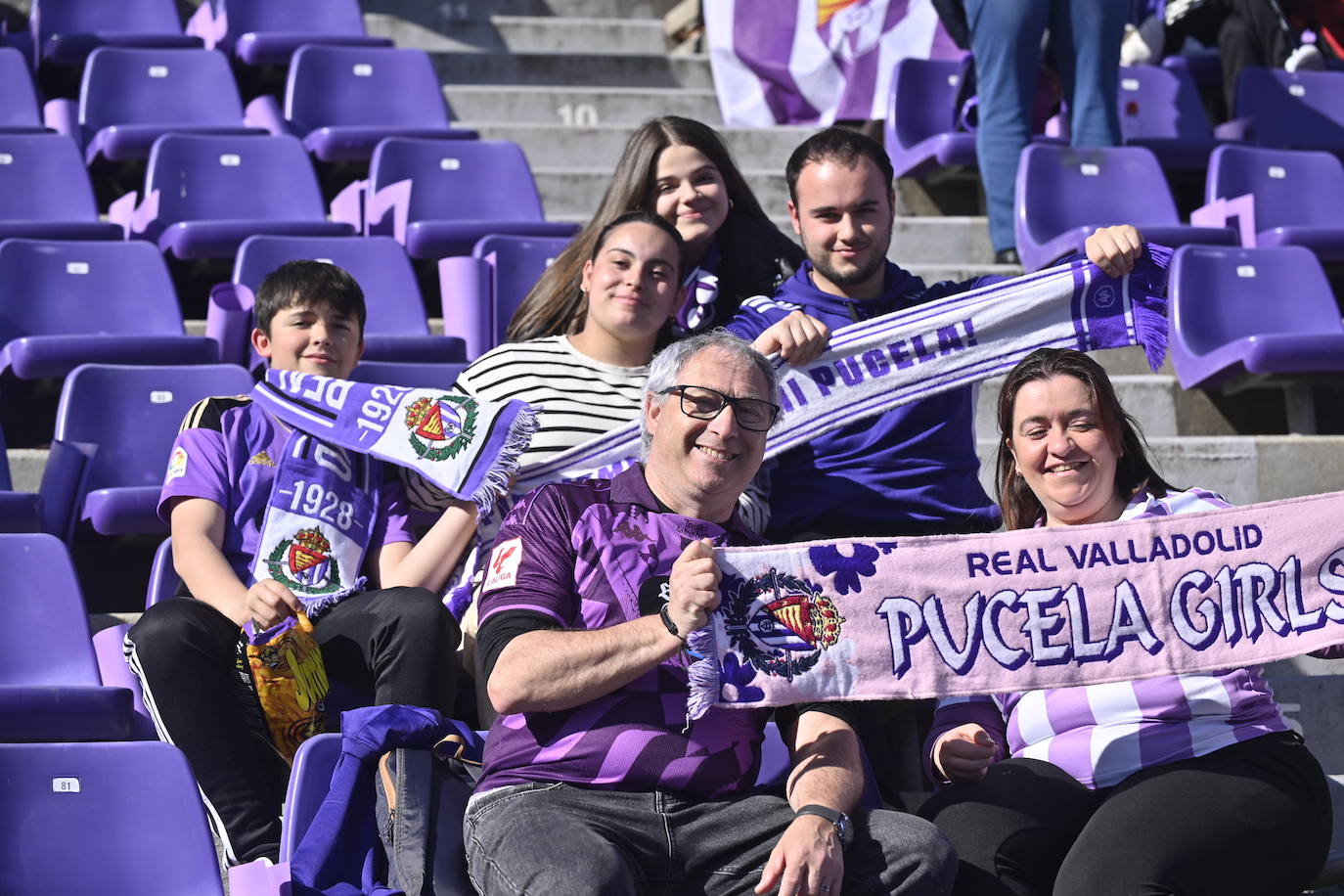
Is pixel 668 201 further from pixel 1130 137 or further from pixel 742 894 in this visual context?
pixel 1130 137

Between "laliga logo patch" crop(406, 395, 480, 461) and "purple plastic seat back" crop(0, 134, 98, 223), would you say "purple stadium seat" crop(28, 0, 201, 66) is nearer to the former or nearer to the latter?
"purple plastic seat back" crop(0, 134, 98, 223)

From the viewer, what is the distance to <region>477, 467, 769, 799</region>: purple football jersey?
247 cm

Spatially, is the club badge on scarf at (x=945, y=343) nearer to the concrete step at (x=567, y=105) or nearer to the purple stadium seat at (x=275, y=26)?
the concrete step at (x=567, y=105)

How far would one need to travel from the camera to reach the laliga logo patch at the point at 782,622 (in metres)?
2.56

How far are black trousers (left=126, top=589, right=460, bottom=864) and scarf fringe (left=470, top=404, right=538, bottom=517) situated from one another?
0.25m

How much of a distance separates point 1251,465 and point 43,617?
311cm

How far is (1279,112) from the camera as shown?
23.3 feet

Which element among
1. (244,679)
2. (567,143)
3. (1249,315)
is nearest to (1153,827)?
(244,679)

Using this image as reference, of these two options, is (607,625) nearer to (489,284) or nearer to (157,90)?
(489,284)

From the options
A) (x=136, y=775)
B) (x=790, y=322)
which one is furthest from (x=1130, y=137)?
(x=136, y=775)

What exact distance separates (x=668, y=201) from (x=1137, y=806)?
1.78 metres

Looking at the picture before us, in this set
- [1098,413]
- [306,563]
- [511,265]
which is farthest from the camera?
[511,265]

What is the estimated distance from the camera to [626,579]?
2.59m

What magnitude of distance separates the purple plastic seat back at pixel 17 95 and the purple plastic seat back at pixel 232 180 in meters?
0.76
